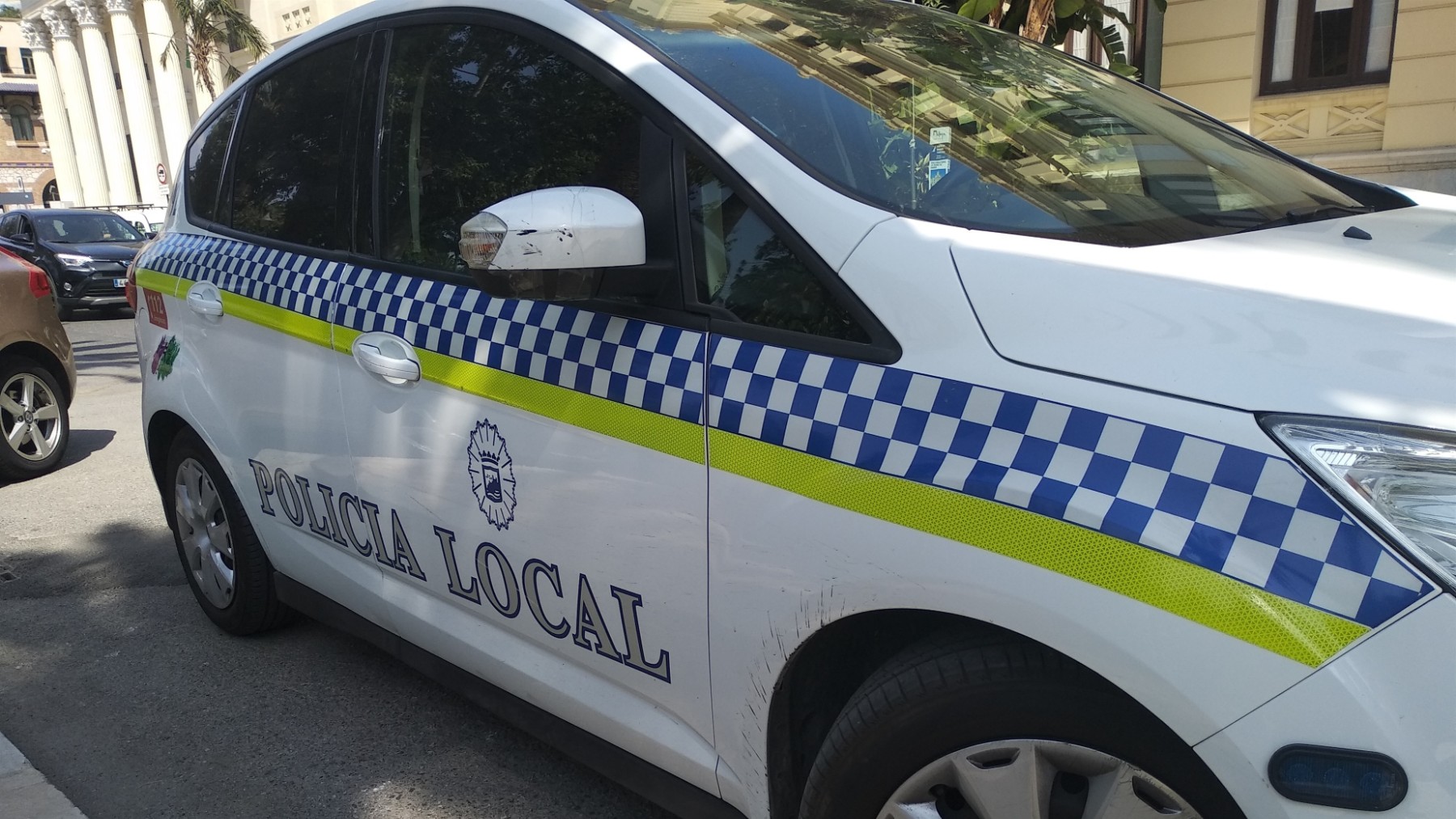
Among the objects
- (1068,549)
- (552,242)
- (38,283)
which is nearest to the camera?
(1068,549)

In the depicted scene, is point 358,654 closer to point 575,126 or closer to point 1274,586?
point 575,126

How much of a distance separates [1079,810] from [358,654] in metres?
2.63

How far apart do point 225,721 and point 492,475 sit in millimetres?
1495

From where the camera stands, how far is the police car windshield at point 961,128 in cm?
176

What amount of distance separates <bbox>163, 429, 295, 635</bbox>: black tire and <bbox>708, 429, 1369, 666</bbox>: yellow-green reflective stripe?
2.16 m

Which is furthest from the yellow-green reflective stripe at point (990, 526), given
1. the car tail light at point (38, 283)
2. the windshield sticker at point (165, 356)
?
the car tail light at point (38, 283)

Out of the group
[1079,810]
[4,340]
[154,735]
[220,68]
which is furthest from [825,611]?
[220,68]

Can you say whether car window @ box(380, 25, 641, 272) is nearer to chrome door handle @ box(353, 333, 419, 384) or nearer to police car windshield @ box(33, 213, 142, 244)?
chrome door handle @ box(353, 333, 419, 384)

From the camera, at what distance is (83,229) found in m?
16.1

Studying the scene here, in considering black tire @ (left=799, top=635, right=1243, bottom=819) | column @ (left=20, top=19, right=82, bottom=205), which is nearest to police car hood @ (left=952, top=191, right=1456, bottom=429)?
black tire @ (left=799, top=635, right=1243, bottom=819)

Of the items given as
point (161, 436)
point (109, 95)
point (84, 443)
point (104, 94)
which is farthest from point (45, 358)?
point (104, 94)

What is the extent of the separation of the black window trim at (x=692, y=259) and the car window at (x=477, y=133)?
1.1 inches

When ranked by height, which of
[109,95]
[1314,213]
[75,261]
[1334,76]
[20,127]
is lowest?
[20,127]

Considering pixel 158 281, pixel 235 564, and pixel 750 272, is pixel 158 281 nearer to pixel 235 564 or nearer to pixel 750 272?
pixel 235 564
